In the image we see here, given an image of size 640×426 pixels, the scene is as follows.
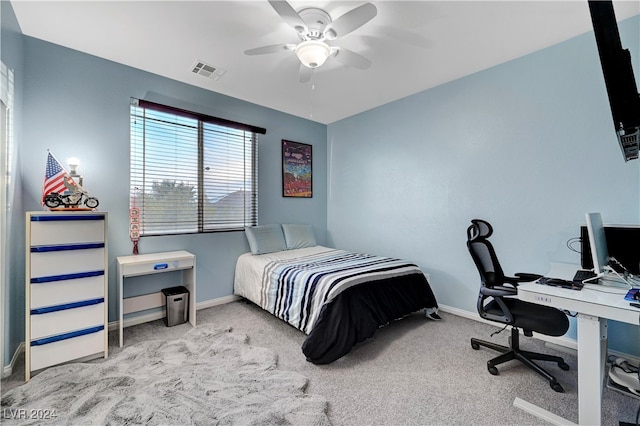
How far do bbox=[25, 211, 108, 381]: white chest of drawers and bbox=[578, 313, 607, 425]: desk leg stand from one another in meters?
3.25

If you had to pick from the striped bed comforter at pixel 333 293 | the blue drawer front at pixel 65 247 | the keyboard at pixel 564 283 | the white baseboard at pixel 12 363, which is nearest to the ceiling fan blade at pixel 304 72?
the striped bed comforter at pixel 333 293

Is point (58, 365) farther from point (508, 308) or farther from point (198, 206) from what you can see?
point (508, 308)

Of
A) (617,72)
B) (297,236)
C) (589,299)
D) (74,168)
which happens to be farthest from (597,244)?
(74,168)

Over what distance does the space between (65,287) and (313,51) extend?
2.63m

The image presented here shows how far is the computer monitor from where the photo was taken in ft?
5.18

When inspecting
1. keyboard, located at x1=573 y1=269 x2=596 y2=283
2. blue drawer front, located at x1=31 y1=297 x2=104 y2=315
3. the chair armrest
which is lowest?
the chair armrest

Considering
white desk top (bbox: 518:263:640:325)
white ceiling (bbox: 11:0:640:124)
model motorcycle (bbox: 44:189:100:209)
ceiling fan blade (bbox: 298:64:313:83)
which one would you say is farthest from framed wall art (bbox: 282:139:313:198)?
white desk top (bbox: 518:263:640:325)

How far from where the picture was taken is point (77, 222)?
2086 millimetres

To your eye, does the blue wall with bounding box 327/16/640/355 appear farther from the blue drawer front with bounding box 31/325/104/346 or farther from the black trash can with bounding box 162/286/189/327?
the blue drawer front with bounding box 31/325/104/346

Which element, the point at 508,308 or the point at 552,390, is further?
the point at 508,308

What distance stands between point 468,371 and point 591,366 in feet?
2.59

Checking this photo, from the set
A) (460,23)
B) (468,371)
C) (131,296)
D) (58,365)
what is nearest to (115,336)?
(131,296)

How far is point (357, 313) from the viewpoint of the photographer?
90.8 inches

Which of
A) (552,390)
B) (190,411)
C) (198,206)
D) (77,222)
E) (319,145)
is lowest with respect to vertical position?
(552,390)
